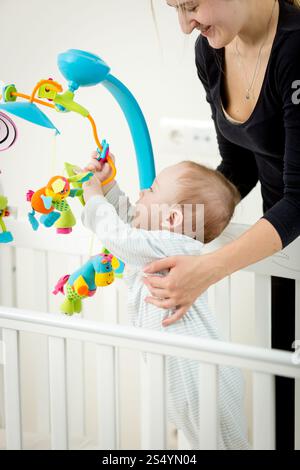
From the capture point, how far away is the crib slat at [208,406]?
35.5 inches

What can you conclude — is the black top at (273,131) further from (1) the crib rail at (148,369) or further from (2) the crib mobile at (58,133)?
(1) the crib rail at (148,369)

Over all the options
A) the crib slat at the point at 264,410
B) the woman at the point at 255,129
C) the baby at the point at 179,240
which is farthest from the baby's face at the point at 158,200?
the crib slat at the point at 264,410

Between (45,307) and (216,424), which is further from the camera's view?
(45,307)

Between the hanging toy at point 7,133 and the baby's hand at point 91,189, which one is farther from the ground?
the hanging toy at point 7,133

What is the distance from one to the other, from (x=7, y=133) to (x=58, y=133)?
0.12m

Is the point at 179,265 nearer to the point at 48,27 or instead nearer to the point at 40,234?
the point at 40,234

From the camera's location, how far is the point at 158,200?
1.15 m

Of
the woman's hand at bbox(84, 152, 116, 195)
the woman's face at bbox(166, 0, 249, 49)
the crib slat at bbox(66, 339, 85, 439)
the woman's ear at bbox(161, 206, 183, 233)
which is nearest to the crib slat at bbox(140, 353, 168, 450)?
the woman's ear at bbox(161, 206, 183, 233)

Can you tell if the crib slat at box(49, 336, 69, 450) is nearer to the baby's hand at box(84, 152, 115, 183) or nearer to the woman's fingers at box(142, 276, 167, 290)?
the woman's fingers at box(142, 276, 167, 290)

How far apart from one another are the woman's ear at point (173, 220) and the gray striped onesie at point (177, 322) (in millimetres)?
15

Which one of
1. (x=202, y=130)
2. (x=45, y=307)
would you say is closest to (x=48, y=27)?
(x=202, y=130)

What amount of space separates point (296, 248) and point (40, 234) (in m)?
0.54

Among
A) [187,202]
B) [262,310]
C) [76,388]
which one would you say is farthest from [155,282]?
[76,388]

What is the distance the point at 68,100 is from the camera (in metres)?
1.10
